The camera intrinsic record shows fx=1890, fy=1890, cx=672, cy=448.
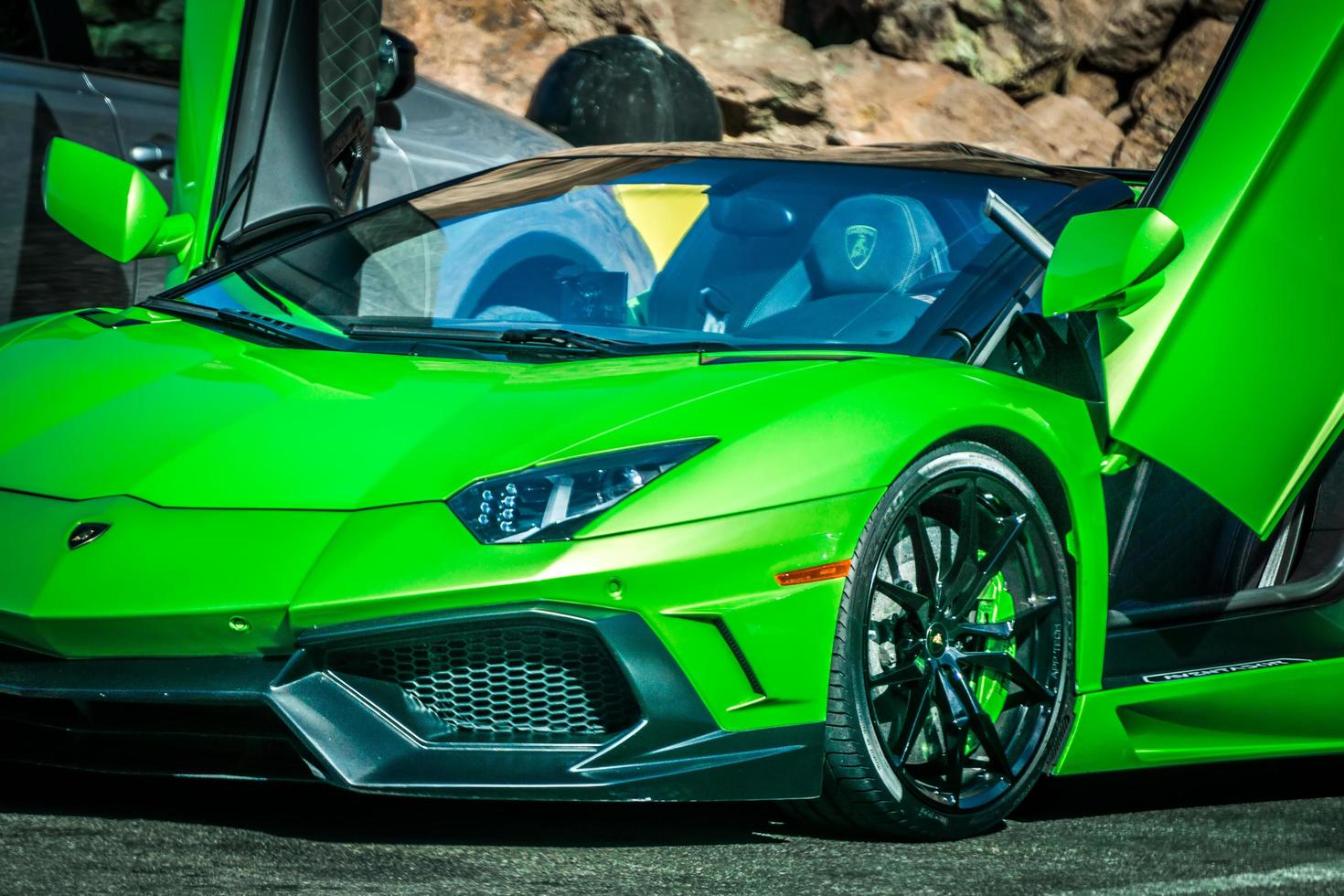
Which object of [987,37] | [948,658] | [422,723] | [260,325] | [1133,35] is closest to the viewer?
[422,723]

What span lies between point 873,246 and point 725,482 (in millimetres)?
1193

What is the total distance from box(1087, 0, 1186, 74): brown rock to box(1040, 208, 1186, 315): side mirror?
15.3 m

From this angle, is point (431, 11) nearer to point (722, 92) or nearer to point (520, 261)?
point (722, 92)

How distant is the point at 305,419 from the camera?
10.2 feet

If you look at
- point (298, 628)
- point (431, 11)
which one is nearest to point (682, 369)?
point (298, 628)

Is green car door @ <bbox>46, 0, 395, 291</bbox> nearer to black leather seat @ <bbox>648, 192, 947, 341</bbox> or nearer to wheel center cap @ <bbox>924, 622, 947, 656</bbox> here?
black leather seat @ <bbox>648, 192, 947, 341</bbox>

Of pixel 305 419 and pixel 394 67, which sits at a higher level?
pixel 305 419

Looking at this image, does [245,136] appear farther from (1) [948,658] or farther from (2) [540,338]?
(1) [948,658]

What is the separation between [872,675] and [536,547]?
1.99ft

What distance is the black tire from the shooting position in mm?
2900

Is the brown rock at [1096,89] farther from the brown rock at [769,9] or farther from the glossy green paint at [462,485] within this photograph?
the glossy green paint at [462,485]

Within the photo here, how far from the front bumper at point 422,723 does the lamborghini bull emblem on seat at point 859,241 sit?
51.2 inches

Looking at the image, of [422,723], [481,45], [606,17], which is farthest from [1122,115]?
[422,723]

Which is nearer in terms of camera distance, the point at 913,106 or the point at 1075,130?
the point at 913,106
